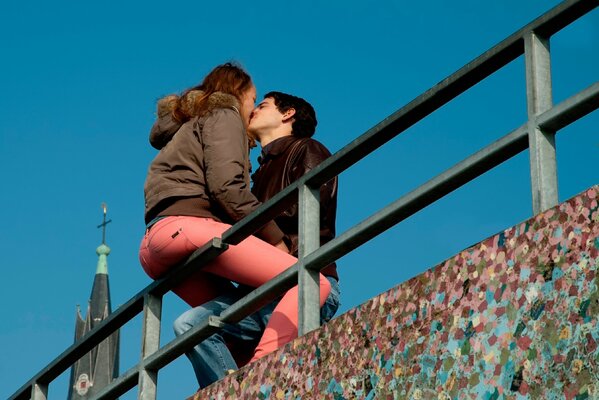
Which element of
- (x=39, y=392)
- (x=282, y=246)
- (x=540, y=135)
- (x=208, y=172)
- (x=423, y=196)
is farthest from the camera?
(x=39, y=392)

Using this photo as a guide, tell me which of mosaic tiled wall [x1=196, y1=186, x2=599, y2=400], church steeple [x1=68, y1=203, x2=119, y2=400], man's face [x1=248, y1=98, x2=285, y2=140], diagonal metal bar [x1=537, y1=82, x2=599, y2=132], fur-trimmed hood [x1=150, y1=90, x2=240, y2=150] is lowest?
mosaic tiled wall [x1=196, y1=186, x2=599, y2=400]

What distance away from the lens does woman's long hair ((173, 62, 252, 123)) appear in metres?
6.79

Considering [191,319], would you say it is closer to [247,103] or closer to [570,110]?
[247,103]

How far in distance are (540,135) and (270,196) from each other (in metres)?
2.47

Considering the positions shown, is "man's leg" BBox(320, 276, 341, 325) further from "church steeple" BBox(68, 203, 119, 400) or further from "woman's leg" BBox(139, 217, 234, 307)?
"church steeple" BBox(68, 203, 119, 400)

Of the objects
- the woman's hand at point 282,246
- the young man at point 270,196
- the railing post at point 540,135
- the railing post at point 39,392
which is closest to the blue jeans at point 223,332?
the young man at point 270,196

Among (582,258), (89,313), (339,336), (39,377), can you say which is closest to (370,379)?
(339,336)

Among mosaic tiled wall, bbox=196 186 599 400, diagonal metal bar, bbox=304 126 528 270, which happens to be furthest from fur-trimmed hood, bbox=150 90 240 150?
mosaic tiled wall, bbox=196 186 599 400

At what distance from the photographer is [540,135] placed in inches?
181

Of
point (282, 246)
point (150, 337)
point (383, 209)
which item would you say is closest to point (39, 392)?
point (150, 337)

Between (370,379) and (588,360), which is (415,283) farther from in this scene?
(588,360)

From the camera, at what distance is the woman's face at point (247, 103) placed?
6.80m

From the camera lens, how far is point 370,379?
5152 mm

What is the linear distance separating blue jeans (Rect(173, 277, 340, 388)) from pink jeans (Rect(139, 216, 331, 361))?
10cm
